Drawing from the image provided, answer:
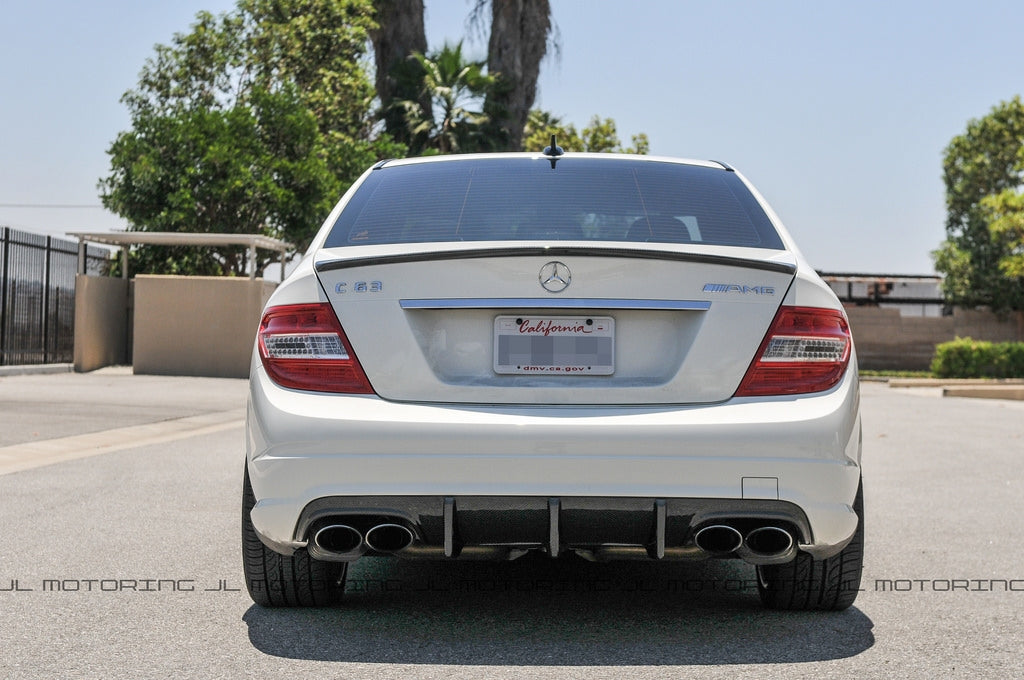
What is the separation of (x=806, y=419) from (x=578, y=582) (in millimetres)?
1575

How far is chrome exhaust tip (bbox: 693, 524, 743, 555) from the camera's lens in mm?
3607

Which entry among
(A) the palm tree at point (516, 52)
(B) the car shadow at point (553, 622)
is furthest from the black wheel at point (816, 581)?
(A) the palm tree at point (516, 52)

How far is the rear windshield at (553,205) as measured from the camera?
391cm

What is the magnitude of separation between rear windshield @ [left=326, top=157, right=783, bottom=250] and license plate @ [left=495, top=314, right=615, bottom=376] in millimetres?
330

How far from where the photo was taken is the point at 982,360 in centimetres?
2717

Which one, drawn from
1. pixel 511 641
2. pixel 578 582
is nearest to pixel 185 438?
pixel 578 582

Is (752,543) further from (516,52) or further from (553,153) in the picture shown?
(516,52)

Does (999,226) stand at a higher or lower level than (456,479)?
higher

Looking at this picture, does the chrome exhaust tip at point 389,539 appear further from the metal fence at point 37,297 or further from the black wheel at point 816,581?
the metal fence at point 37,297

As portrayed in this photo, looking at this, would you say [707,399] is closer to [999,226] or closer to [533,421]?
[533,421]

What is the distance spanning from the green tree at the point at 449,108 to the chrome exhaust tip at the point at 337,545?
28.0 m

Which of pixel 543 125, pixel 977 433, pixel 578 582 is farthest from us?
pixel 543 125

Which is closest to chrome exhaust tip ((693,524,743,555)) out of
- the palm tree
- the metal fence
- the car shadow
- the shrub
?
the car shadow

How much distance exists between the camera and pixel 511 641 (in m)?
3.81
